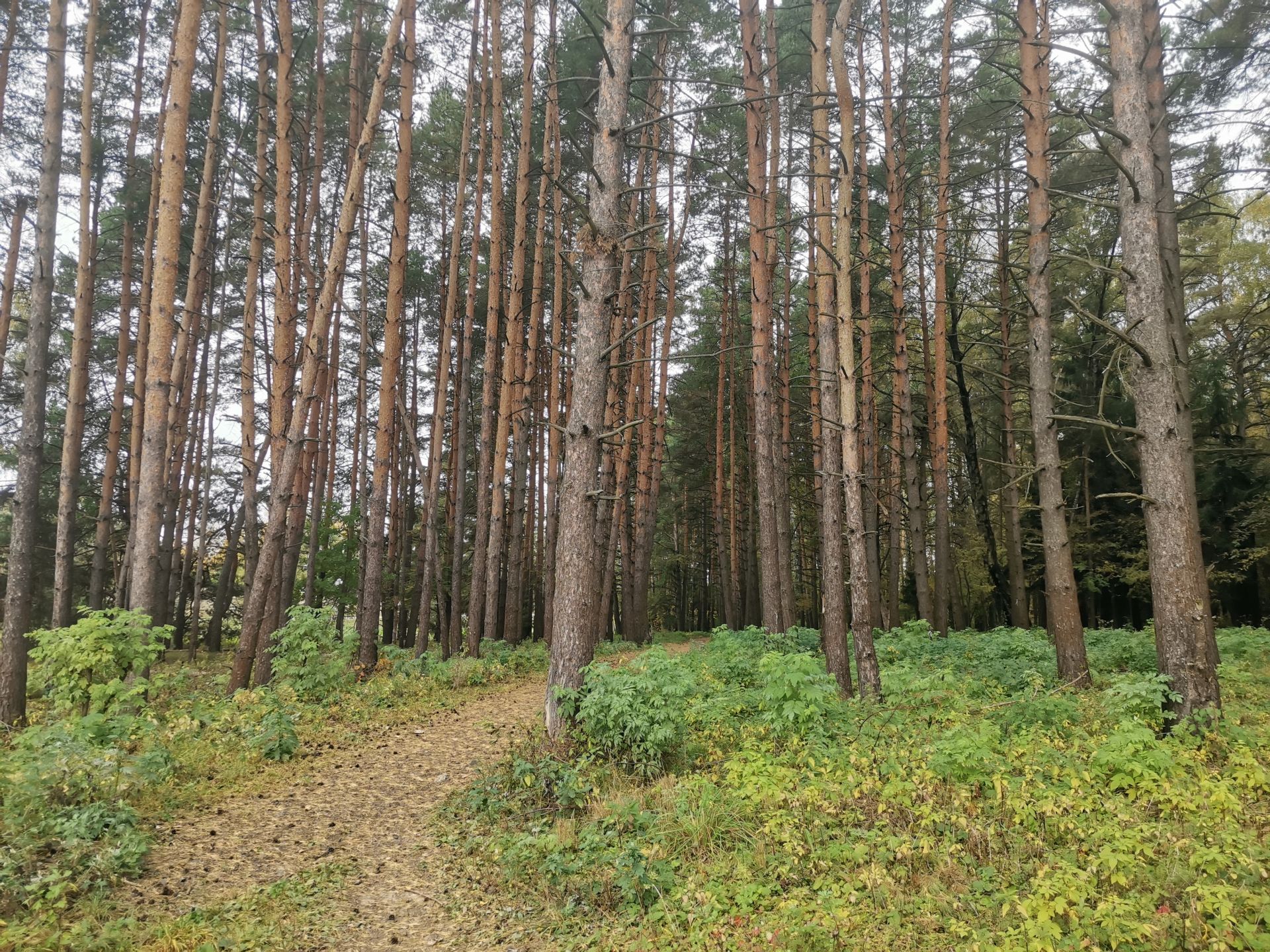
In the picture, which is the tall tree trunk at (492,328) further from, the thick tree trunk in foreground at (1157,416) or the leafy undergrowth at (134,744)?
the thick tree trunk in foreground at (1157,416)

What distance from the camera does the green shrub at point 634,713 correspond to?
6.34 metres

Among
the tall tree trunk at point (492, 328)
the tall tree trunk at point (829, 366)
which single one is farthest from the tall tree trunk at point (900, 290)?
the tall tree trunk at point (492, 328)

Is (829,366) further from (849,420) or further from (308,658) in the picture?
(308,658)

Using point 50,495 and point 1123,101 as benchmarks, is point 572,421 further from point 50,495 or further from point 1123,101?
point 50,495

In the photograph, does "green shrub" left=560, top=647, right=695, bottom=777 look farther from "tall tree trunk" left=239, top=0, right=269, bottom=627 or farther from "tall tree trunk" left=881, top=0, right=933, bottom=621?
"tall tree trunk" left=881, top=0, right=933, bottom=621

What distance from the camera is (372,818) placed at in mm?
6352

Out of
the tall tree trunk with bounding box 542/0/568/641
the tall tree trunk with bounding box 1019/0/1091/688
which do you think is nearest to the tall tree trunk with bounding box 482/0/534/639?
the tall tree trunk with bounding box 542/0/568/641

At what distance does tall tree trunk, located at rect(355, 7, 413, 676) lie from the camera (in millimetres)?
12797

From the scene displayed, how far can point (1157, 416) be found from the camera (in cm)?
627

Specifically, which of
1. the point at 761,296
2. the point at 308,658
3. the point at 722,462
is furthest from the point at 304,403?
the point at 722,462

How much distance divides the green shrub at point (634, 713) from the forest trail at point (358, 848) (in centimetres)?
166

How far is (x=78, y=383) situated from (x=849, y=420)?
42.9 feet

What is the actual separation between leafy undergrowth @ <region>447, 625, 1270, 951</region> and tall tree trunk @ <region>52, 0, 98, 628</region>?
30.5 feet

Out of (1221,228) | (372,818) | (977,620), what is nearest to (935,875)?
(372,818)
